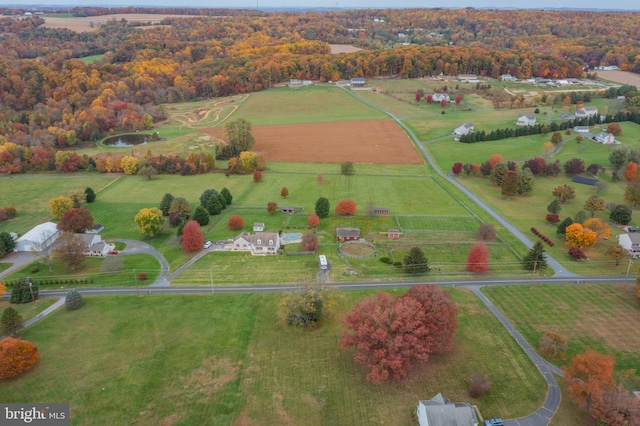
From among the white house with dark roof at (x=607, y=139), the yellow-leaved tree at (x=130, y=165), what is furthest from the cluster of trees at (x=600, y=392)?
the yellow-leaved tree at (x=130, y=165)

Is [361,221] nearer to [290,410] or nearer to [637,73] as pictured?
[290,410]

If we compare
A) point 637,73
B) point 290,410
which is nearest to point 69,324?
point 290,410

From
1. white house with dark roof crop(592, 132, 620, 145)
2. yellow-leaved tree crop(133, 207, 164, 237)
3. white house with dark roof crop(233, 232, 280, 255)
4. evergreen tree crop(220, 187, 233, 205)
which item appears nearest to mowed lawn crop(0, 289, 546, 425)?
white house with dark roof crop(233, 232, 280, 255)

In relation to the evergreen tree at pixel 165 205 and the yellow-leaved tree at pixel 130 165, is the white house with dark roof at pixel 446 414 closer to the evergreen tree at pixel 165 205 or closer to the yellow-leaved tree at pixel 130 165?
the evergreen tree at pixel 165 205

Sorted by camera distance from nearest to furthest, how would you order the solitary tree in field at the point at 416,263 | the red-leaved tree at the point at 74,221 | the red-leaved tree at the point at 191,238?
the solitary tree in field at the point at 416,263 < the red-leaved tree at the point at 191,238 < the red-leaved tree at the point at 74,221

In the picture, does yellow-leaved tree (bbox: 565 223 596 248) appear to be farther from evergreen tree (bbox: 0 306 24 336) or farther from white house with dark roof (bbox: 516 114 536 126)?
white house with dark roof (bbox: 516 114 536 126)

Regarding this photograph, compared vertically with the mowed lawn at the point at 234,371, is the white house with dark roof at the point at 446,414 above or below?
above

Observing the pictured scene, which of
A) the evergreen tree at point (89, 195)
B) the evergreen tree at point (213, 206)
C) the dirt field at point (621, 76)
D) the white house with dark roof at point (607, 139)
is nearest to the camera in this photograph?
the evergreen tree at point (213, 206)
